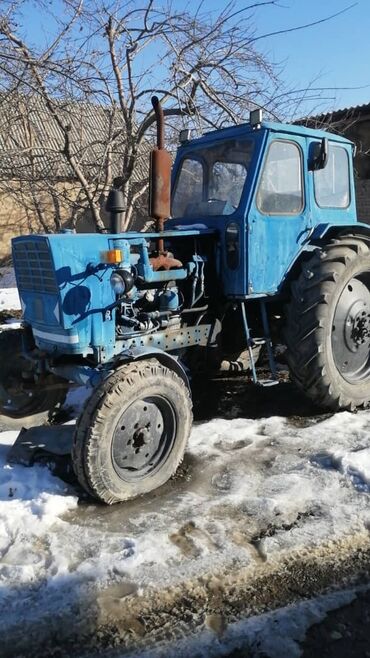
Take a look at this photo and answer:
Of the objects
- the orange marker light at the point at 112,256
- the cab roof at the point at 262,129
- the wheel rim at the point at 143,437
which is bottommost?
the wheel rim at the point at 143,437

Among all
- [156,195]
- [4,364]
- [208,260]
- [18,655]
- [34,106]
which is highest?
[34,106]

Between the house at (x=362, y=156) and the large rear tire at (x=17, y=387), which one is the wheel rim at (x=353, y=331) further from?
the house at (x=362, y=156)

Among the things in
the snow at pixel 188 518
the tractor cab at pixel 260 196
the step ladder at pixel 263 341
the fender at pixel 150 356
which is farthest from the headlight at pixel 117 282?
the snow at pixel 188 518

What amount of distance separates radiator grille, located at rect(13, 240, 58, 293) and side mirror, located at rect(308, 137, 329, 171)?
2456 mm

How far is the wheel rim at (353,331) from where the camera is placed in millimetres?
5121

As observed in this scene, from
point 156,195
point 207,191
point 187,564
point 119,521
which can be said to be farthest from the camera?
point 207,191

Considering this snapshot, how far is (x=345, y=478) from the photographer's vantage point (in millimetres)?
3830

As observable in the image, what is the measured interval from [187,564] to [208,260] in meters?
2.60

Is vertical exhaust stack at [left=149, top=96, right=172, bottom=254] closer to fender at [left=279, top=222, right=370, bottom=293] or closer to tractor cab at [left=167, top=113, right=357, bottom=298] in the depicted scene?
tractor cab at [left=167, top=113, right=357, bottom=298]

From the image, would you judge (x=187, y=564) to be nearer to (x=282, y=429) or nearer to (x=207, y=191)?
(x=282, y=429)

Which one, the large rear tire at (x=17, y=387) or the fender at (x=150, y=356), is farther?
the large rear tire at (x=17, y=387)

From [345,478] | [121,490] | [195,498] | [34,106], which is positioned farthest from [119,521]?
[34,106]

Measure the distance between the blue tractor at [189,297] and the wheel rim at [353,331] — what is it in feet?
0.04

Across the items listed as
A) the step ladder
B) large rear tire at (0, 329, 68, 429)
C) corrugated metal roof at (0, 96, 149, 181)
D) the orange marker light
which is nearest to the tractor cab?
the step ladder
